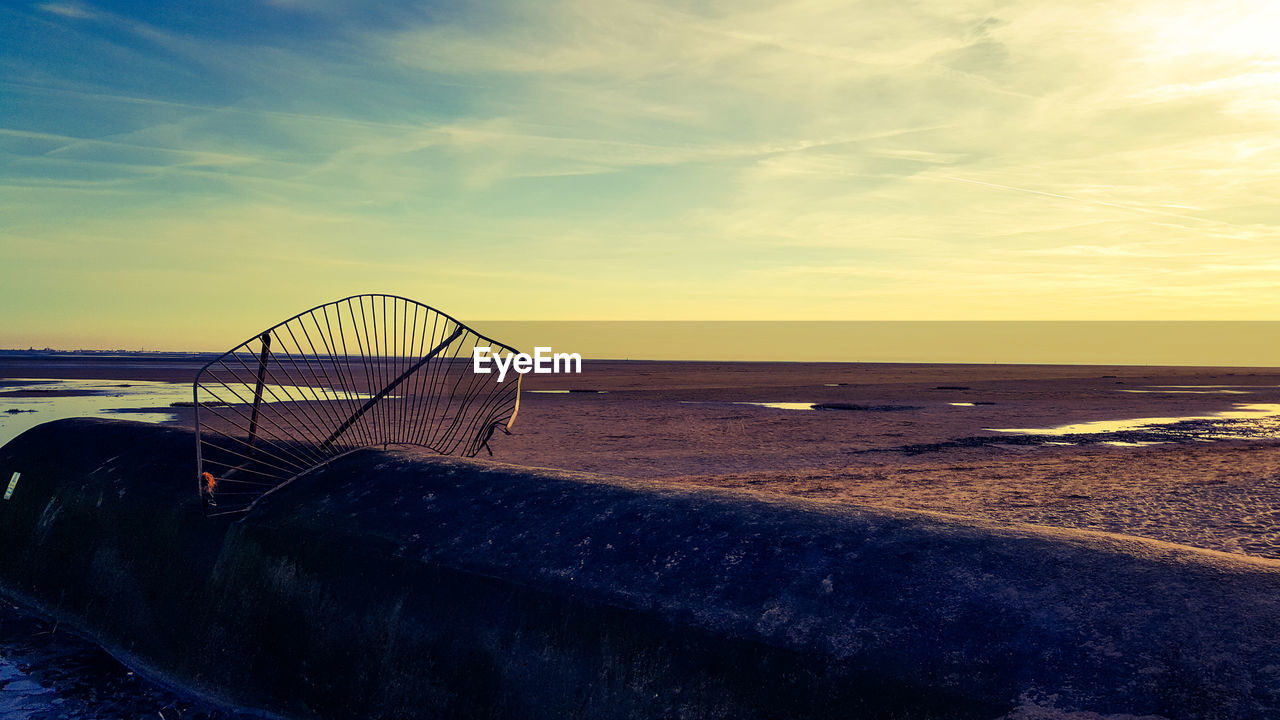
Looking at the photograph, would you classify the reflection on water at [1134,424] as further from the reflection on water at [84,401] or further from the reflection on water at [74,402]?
the reflection on water at [74,402]

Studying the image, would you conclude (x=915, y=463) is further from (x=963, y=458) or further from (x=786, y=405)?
(x=786, y=405)

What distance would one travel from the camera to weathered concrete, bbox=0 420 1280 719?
2.34 metres

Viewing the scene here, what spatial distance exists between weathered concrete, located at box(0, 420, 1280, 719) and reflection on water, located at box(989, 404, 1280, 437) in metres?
19.9

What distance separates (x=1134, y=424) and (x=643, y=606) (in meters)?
25.3

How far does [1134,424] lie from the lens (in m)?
23.4

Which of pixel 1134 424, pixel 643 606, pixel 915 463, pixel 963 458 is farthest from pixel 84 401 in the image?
pixel 1134 424

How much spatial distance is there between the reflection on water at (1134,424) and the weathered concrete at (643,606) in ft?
65.2

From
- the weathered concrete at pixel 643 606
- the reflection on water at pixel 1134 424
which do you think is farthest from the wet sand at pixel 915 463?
the weathered concrete at pixel 643 606

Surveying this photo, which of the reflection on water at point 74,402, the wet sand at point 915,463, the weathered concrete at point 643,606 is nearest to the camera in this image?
the weathered concrete at point 643,606

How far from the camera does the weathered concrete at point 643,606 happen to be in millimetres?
2342

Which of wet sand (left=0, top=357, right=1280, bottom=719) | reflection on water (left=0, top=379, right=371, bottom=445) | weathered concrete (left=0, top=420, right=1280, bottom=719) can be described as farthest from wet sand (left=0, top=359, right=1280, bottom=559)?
reflection on water (left=0, top=379, right=371, bottom=445)

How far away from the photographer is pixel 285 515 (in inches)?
177

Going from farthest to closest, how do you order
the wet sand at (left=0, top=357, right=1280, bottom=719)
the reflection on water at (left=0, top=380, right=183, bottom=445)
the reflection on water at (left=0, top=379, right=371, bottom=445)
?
1. the reflection on water at (left=0, top=380, right=183, bottom=445)
2. the reflection on water at (left=0, top=379, right=371, bottom=445)
3. the wet sand at (left=0, top=357, right=1280, bottom=719)

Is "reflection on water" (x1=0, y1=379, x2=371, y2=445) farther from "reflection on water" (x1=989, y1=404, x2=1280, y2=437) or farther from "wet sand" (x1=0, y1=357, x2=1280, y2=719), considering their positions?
"reflection on water" (x1=989, y1=404, x2=1280, y2=437)
